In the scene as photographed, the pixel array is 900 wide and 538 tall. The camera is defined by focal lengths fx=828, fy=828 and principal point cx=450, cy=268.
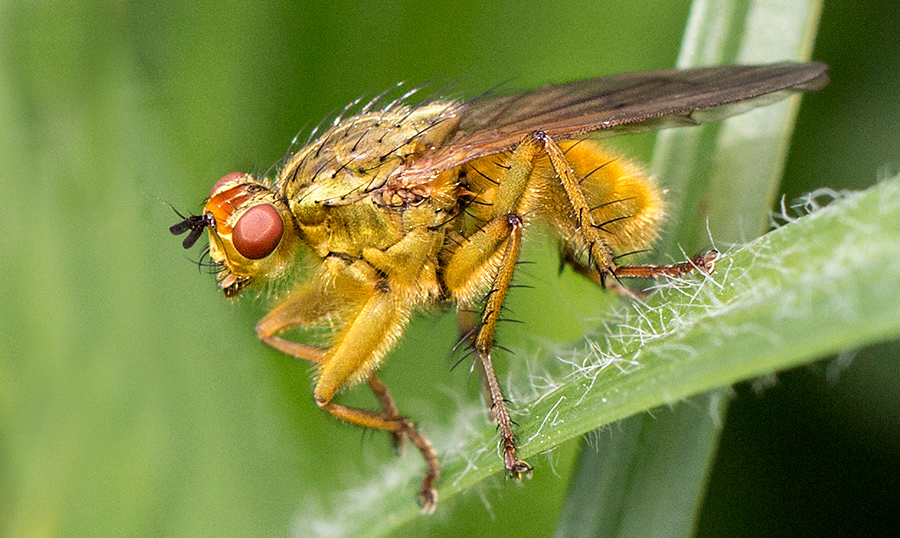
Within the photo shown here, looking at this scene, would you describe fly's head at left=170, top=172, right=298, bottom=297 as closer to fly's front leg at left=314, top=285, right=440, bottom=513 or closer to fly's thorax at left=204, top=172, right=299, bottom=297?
fly's thorax at left=204, top=172, right=299, bottom=297

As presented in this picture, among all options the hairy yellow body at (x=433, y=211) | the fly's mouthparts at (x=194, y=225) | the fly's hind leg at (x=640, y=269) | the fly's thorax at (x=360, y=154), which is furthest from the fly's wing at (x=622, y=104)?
the fly's mouthparts at (x=194, y=225)

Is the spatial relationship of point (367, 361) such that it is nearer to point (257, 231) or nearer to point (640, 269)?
point (257, 231)

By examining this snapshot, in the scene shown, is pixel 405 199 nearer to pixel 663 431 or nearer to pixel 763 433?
pixel 663 431

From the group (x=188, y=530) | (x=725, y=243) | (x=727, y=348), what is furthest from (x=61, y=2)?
(x=727, y=348)

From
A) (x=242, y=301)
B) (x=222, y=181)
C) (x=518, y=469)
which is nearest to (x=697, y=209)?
(x=518, y=469)

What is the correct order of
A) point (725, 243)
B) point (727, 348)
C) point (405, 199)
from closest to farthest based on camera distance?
1. point (727, 348)
2. point (725, 243)
3. point (405, 199)

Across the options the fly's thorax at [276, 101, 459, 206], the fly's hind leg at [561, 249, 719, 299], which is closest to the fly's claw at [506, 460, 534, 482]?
the fly's hind leg at [561, 249, 719, 299]

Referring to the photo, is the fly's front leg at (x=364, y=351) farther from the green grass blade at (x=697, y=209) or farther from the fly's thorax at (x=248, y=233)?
the green grass blade at (x=697, y=209)
